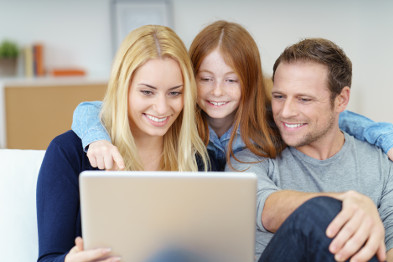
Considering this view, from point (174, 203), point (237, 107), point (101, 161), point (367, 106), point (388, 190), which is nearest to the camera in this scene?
point (174, 203)

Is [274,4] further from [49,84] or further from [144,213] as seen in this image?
[144,213]

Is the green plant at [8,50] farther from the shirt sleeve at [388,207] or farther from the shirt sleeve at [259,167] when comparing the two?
the shirt sleeve at [388,207]

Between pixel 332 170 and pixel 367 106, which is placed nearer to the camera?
pixel 332 170

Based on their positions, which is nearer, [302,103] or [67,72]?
[302,103]

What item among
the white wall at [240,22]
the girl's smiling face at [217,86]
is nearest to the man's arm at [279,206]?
the girl's smiling face at [217,86]

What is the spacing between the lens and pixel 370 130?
5.93 ft

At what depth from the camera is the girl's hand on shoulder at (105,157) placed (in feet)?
4.29

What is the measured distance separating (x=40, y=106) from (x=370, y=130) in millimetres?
2915

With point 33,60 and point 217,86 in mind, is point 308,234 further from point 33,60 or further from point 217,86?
point 33,60

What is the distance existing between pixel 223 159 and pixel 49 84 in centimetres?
250

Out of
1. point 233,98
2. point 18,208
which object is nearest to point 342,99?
point 233,98

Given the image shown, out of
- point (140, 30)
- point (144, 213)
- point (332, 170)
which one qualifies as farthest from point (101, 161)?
point (332, 170)

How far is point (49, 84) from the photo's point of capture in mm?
3910

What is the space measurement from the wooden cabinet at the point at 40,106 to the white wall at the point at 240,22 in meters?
0.38
